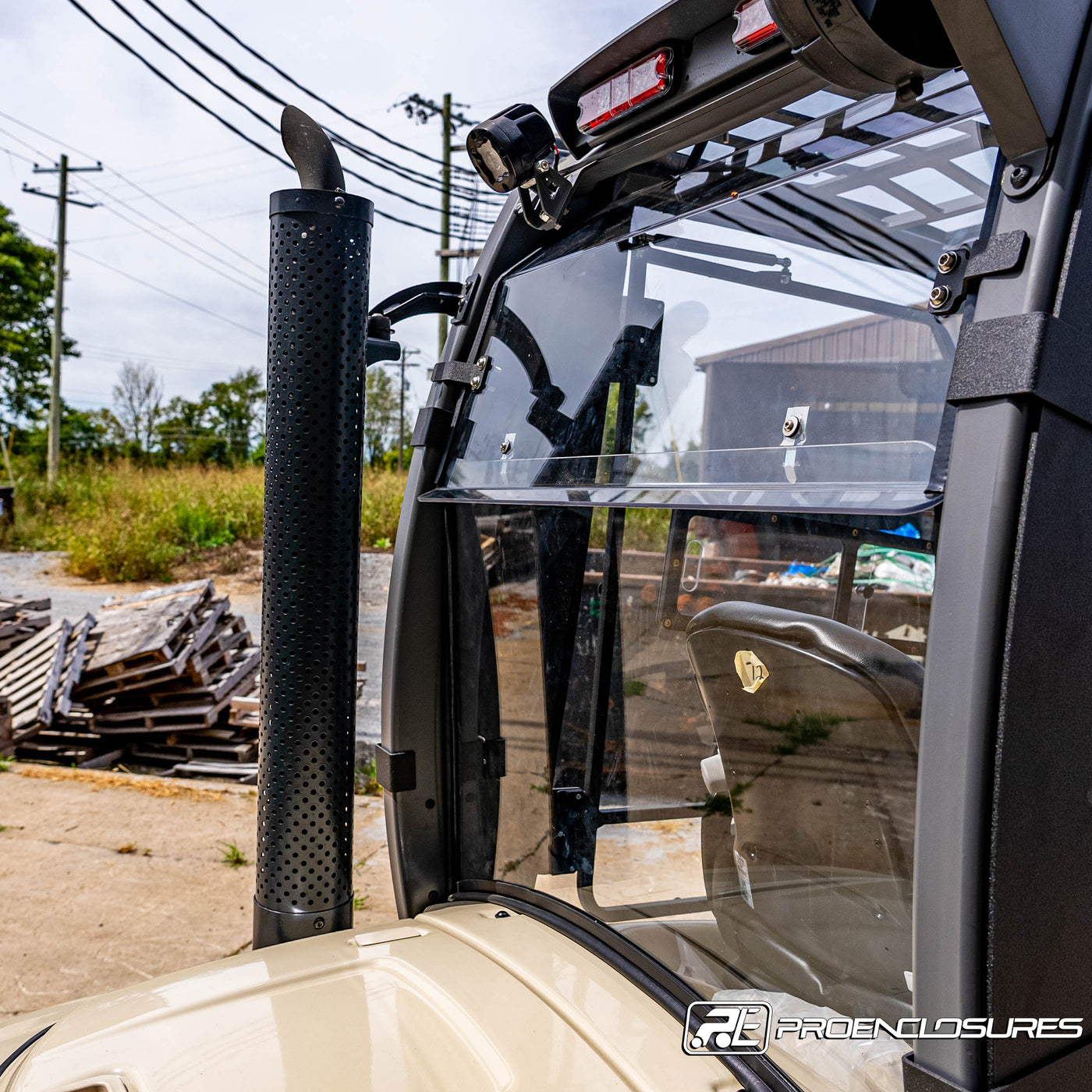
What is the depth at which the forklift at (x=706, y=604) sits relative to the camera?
1.06 meters

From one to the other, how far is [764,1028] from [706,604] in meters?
0.66

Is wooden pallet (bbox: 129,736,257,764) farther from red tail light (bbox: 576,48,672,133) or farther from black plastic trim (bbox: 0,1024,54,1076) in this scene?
red tail light (bbox: 576,48,672,133)

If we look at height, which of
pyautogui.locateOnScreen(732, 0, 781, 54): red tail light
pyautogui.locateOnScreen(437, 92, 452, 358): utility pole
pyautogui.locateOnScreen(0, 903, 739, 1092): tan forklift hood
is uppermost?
pyautogui.locateOnScreen(437, 92, 452, 358): utility pole

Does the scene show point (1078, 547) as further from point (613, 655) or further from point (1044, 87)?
point (613, 655)

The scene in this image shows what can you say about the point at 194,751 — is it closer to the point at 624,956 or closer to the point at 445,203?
the point at 624,956

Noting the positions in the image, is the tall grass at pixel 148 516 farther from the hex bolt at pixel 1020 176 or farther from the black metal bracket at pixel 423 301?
the hex bolt at pixel 1020 176

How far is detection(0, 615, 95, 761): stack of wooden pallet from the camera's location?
6602mm

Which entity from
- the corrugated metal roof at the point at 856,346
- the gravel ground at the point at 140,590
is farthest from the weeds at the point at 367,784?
the corrugated metal roof at the point at 856,346

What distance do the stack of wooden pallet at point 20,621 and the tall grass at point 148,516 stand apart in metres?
5.86

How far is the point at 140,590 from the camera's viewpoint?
45.4 feet

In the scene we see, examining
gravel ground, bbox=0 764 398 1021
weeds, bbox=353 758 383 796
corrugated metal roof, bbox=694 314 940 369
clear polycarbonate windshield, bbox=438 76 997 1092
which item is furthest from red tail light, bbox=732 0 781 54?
weeds, bbox=353 758 383 796

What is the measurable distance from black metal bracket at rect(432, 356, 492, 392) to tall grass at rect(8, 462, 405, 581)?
12257mm

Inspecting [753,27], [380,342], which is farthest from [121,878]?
[753,27]

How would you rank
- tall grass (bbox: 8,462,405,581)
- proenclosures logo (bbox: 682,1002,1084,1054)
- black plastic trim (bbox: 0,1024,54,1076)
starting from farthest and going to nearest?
tall grass (bbox: 8,462,405,581) < black plastic trim (bbox: 0,1024,54,1076) < proenclosures logo (bbox: 682,1002,1084,1054)
